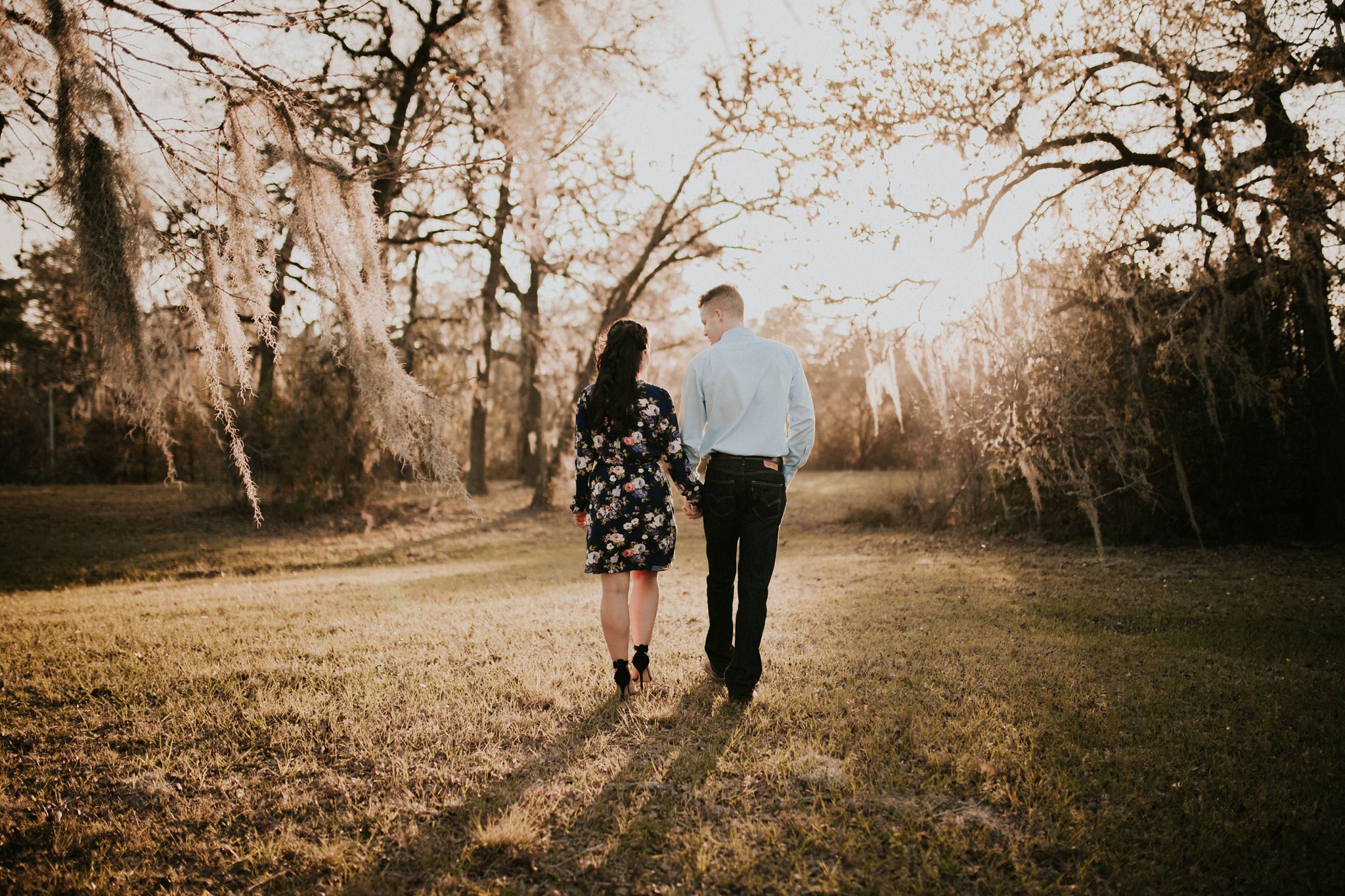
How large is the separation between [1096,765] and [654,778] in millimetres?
1736

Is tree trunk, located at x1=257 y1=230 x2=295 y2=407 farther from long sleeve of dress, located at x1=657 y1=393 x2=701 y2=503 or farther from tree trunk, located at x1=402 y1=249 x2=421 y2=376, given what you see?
long sleeve of dress, located at x1=657 y1=393 x2=701 y2=503

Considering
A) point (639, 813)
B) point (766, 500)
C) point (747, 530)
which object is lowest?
point (639, 813)

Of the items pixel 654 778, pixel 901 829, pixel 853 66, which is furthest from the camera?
pixel 853 66

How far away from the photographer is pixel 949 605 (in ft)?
19.2

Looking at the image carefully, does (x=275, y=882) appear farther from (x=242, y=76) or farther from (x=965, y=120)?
(x=965, y=120)

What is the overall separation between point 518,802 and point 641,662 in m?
1.16

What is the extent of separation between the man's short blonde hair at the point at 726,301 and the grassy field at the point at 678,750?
6.42 ft

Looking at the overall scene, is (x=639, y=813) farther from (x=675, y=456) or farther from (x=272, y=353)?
(x=272, y=353)

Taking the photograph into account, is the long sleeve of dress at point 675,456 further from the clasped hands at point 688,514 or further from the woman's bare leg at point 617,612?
the woman's bare leg at point 617,612

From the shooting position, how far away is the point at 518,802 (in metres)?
→ 2.45

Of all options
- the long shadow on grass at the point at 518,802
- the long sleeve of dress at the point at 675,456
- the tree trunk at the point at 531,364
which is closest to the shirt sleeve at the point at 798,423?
the long sleeve of dress at the point at 675,456

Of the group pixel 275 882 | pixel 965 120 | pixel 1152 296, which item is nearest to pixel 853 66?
pixel 965 120

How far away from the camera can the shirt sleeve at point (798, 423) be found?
3.51 meters

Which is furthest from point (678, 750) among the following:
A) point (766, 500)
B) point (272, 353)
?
point (272, 353)
